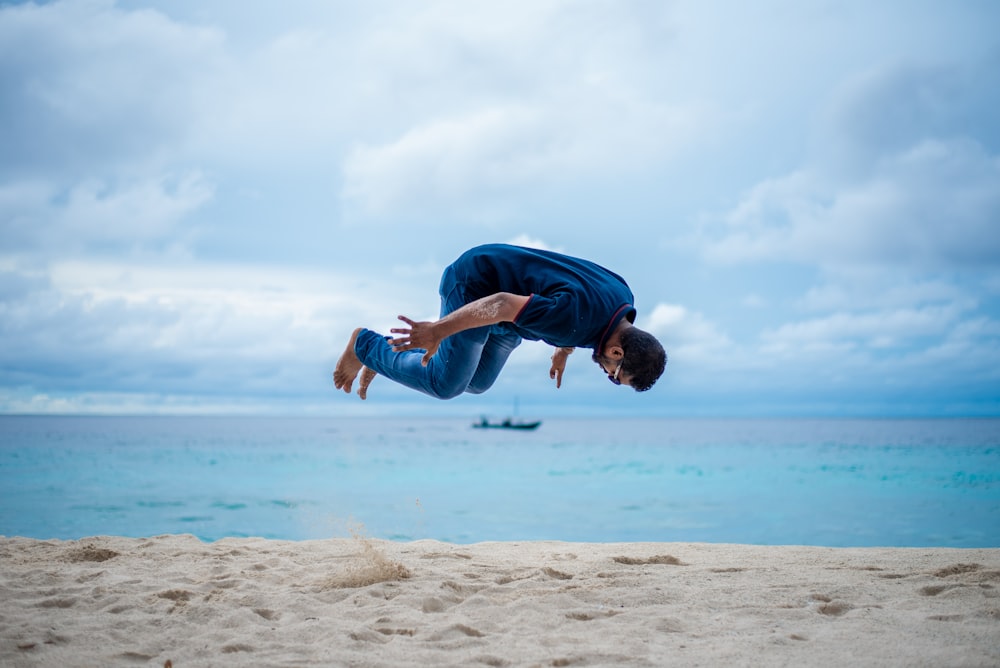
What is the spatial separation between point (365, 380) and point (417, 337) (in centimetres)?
150

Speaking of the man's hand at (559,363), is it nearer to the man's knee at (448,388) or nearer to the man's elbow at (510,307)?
the man's knee at (448,388)

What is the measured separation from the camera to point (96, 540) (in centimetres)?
631

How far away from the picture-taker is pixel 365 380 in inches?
201

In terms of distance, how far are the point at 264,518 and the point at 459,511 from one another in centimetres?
407

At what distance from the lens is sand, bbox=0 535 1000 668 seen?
2.96m

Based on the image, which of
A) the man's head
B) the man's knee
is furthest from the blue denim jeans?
the man's head

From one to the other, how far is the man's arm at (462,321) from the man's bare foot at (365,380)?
1.23 metres

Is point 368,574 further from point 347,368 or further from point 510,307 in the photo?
point 510,307

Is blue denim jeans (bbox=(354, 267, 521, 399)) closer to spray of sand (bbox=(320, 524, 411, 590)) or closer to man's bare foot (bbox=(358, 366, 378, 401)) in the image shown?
man's bare foot (bbox=(358, 366, 378, 401))

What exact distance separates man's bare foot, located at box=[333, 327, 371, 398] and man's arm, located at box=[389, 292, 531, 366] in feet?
4.61

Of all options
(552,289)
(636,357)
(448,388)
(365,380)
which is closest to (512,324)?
(552,289)

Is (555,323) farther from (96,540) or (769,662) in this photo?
(96,540)

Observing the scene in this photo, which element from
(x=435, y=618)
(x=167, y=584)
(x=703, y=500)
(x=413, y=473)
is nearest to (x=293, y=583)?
(x=167, y=584)

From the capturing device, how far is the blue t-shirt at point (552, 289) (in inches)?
144
